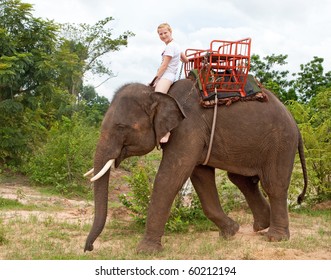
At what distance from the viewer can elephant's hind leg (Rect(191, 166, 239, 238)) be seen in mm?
6500

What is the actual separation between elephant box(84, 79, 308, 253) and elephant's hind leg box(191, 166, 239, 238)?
0.01 m

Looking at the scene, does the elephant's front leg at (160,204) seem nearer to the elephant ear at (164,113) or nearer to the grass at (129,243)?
the grass at (129,243)

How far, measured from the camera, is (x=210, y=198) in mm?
Answer: 6504

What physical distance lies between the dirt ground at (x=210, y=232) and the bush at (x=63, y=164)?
0.55 metres

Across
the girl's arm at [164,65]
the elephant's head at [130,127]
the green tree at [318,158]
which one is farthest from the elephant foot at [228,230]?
the green tree at [318,158]

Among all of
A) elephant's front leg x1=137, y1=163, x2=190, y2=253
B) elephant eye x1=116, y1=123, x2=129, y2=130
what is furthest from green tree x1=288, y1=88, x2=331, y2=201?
elephant eye x1=116, y1=123, x2=129, y2=130

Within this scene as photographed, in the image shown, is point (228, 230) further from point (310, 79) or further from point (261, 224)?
point (310, 79)

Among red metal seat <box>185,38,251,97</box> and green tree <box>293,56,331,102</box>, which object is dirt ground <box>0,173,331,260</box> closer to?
red metal seat <box>185,38,251,97</box>

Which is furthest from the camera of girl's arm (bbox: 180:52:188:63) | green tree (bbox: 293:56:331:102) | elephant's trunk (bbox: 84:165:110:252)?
green tree (bbox: 293:56:331:102)

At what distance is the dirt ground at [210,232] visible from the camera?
18.3ft

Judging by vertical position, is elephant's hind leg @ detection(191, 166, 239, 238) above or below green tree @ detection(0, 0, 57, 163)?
below

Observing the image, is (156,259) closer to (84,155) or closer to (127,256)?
(127,256)

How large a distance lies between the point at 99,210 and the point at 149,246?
71 cm

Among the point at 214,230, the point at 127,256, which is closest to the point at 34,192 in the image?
the point at 214,230
